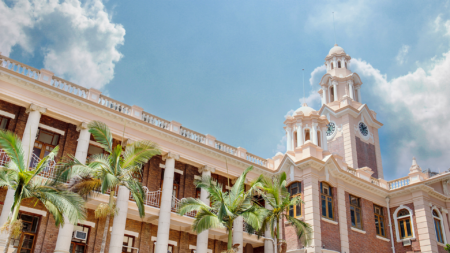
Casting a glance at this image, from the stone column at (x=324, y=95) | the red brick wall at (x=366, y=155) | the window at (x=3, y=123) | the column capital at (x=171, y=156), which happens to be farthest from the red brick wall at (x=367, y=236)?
the window at (x=3, y=123)

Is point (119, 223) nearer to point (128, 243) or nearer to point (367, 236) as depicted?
point (128, 243)

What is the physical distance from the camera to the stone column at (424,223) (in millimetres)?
29156

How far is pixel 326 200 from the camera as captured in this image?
2792 centimetres

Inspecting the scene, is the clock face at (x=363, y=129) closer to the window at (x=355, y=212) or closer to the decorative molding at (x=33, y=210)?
the window at (x=355, y=212)

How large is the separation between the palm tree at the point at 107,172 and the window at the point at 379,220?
1994cm

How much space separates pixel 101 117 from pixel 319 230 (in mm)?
14719

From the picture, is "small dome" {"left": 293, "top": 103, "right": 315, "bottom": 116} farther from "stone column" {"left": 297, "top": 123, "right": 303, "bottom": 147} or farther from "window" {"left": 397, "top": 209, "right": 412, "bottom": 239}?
"window" {"left": 397, "top": 209, "right": 412, "bottom": 239}

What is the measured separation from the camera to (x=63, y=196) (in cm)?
1623

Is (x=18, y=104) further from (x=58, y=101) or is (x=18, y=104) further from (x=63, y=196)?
(x=63, y=196)

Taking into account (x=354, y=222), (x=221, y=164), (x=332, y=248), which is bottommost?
(x=332, y=248)

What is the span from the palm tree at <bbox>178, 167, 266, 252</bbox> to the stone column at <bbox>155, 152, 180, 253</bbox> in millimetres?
3132

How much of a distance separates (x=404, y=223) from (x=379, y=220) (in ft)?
5.79

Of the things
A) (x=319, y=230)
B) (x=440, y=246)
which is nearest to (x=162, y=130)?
(x=319, y=230)

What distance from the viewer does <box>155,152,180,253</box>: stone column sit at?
22.8 m
